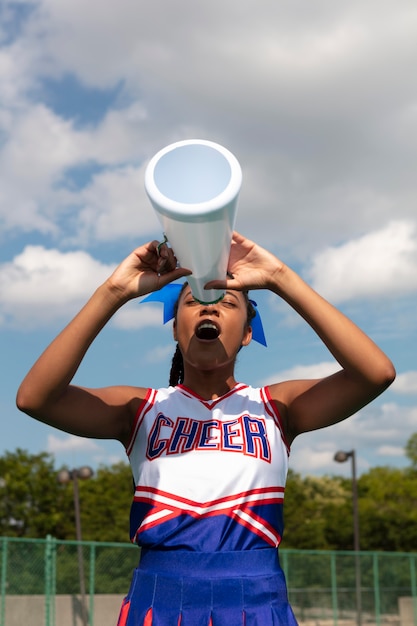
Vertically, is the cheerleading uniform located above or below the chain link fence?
above

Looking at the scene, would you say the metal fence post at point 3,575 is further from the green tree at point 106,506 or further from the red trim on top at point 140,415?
the green tree at point 106,506

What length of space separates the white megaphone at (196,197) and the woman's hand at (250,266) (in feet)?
0.56

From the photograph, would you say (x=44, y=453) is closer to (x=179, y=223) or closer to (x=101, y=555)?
(x=101, y=555)

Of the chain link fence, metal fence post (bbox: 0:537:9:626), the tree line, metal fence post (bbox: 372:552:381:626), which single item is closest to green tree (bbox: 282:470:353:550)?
the tree line

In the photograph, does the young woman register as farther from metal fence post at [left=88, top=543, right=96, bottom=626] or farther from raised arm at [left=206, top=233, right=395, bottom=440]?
metal fence post at [left=88, top=543, right=96, bottom=626]

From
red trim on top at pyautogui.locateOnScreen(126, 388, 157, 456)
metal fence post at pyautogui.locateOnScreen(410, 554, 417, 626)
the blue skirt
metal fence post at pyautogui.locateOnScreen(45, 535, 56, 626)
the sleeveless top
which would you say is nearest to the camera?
the blue skirt

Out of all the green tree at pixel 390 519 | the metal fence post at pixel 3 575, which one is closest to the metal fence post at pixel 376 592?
the metal fence post at pixel 3 575

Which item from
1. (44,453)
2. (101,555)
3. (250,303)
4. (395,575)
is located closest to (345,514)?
(44,453)

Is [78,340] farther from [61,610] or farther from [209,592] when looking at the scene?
[61,610]

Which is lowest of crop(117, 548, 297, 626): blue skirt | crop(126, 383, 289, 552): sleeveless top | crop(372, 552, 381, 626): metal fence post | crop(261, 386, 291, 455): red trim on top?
crop(372, 552, 381, 626): metal fence post

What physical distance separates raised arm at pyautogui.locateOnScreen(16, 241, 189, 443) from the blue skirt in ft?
2.14

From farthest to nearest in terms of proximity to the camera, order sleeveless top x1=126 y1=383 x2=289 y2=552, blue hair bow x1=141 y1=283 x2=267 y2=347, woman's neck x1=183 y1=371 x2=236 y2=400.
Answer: blue hair bow x1=141 y1=283 x2=267 y2=347, woman's neck x1=183 y1=371 x2=236 y2=400, sleeveless top x1=126 y1=383 x2=289 y2=552

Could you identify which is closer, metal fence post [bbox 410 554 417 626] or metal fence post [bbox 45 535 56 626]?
metal fence post [bbox 45 535 56 626]

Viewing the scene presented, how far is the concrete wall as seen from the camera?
14.0 meters
